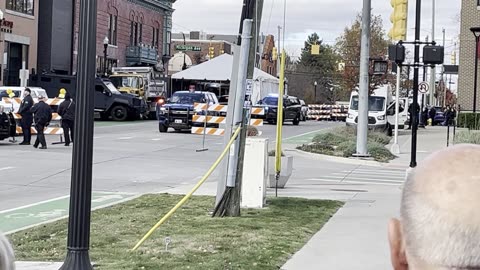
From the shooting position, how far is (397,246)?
1908 millimetres

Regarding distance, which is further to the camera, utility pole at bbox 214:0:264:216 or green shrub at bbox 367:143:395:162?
green shrub at bbox 367:143:395:162

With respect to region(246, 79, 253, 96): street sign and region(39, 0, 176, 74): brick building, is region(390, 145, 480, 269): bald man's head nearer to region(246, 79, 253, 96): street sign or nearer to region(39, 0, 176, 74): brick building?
region(246, 79, 253, 96): street sign

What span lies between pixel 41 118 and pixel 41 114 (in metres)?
0.31

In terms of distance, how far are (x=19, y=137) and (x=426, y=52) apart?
60.2ft

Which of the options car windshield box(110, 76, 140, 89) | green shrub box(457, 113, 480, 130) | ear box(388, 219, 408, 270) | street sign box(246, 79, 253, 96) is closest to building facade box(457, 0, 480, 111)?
green shrub box(457, 113, 480, 130)

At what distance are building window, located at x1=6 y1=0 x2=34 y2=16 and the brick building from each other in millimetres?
2195

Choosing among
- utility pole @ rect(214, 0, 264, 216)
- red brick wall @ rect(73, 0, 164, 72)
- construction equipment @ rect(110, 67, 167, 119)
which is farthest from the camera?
red brick wall @ rect(73, 0, 164, 72)

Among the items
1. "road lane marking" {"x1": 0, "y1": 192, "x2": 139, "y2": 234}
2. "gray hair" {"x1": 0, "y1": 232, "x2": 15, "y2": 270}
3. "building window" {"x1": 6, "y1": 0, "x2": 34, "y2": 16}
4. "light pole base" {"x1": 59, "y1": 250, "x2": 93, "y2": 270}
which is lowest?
"road lane marking" {"x1": 0, "y1": 192, "x2": 139, "y2": 234}

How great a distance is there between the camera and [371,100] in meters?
41.6

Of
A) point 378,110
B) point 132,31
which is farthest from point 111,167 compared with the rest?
point 132,31

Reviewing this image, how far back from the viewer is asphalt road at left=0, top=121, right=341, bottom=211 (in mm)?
14938

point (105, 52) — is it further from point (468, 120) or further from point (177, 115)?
point (468, 120)

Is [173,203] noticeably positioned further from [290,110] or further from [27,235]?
[290,110]

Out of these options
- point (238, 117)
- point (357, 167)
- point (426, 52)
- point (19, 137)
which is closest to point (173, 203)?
point (238, 117)
